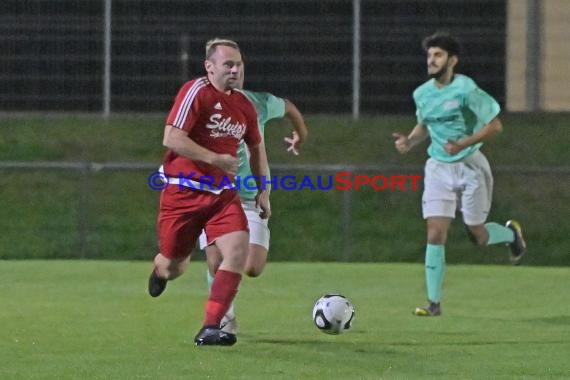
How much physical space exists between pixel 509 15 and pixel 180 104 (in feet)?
32.9

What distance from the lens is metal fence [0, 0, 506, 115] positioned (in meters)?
18.6

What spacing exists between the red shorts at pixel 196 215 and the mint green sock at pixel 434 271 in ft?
8.68

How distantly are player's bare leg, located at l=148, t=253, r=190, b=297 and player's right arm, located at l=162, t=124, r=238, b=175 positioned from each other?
885mm

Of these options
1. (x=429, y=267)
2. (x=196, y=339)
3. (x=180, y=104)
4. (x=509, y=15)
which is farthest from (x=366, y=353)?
(x=509, y=15)

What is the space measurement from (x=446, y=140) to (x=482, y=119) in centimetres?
31

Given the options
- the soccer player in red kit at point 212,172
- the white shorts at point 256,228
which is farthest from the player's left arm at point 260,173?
the white shorts at point 256,228

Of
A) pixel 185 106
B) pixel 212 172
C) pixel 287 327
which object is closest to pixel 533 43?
pixel 287 327

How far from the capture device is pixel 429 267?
452 inches

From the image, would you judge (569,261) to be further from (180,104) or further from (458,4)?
(180,104)

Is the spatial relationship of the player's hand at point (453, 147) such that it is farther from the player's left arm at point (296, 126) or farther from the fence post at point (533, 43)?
the fence post at point (533, 43)

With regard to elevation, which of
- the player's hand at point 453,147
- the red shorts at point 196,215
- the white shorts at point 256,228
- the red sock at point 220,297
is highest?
Result: the player's hand at point 453,147

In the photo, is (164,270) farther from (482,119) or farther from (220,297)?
(482,119)

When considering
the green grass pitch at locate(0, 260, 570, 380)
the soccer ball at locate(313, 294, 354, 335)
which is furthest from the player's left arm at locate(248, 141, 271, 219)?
the green grass pitch at locate(0, 260, 570, 380)

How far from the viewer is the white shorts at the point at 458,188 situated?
1162 cm
